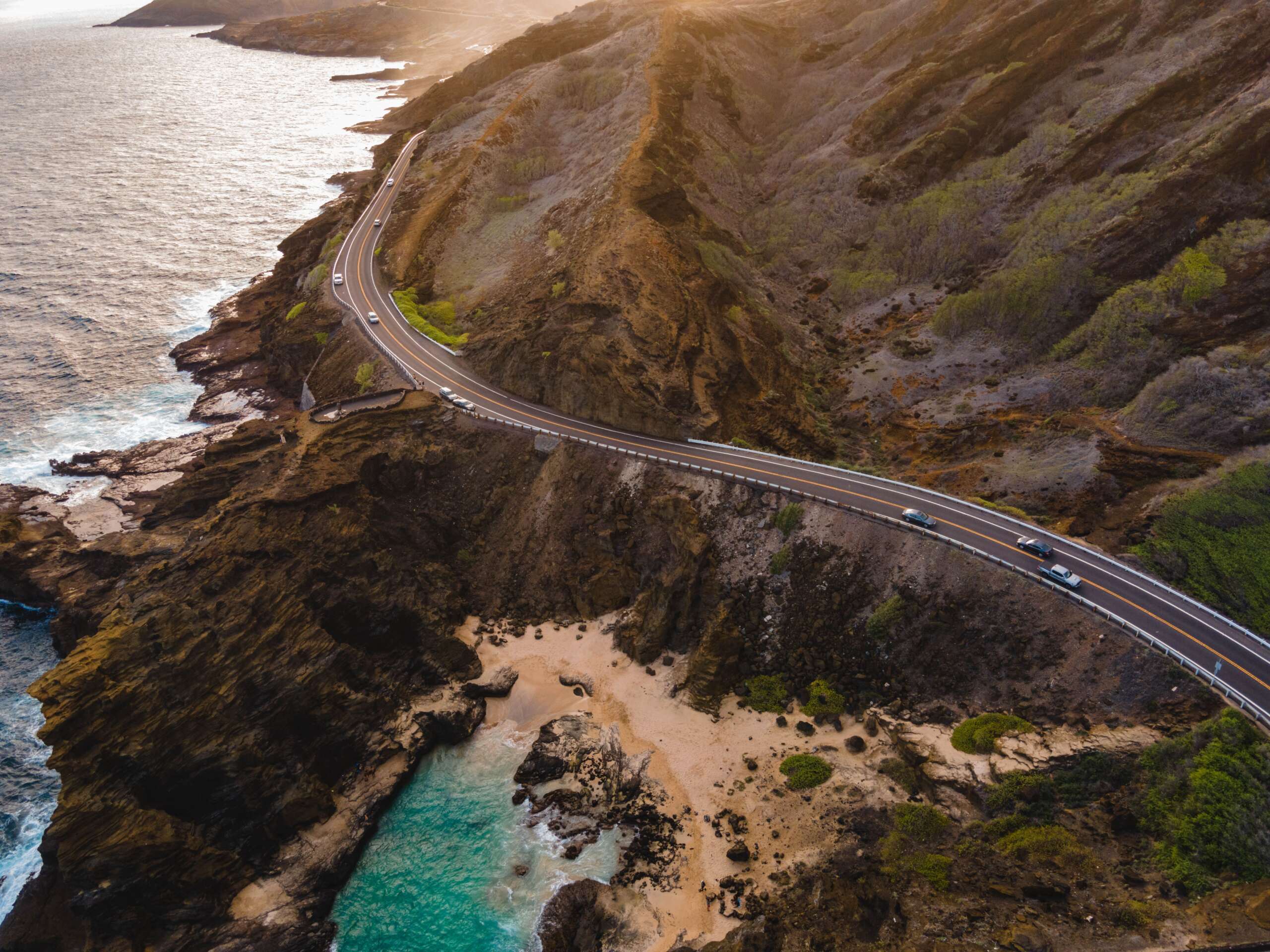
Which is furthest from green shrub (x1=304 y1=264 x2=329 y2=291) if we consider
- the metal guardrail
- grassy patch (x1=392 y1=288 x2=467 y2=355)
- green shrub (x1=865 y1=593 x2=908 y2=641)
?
green shrub (x1=865 y1=593 x2=908 y2=641)

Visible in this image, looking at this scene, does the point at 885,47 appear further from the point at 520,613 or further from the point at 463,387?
the point at 520,613

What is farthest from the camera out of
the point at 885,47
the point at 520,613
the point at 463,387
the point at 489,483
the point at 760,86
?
the point at 760,86

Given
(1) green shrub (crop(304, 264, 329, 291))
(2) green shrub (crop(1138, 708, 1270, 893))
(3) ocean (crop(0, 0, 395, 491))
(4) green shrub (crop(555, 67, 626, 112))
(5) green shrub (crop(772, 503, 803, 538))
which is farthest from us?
(4) green shrub (crop(555, 67, 626, 112))

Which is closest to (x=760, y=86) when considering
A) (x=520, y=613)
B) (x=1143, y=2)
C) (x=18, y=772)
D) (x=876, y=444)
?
(x=1143, y=2)

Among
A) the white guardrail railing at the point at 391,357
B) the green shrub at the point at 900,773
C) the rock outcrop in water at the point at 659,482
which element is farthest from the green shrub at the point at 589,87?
the green shrub at the point at 900,773

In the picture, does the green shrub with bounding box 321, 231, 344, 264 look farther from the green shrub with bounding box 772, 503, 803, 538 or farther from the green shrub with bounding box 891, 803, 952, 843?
the green shrub with bounding box 891, 803, 952, 843

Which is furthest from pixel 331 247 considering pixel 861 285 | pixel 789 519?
pixel 789 519

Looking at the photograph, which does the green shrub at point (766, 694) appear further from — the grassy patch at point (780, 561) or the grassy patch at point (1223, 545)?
the grassy patch at point (1223, 545)
